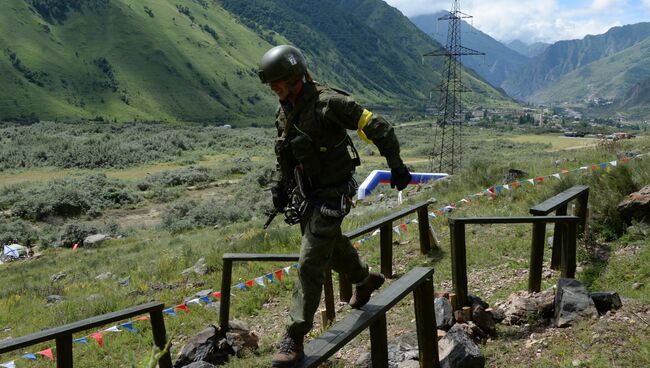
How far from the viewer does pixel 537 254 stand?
18.5 feet

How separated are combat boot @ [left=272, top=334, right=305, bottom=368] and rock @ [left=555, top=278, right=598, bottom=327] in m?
2.40

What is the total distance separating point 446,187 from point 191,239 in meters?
7.82

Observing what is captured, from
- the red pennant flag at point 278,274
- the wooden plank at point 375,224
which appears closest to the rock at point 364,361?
the wooden plank at point 375,224

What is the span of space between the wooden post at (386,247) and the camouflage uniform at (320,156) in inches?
116

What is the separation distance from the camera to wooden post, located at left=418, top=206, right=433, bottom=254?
812cm

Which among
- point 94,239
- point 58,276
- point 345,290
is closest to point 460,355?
point 345,290

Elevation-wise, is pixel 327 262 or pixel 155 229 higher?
pixel 327 262

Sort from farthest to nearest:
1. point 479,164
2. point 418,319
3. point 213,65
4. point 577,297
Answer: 1. point 213,65
2. point 479,164
3. point 577,297
4. point 418,319

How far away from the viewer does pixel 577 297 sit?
4.71 meters

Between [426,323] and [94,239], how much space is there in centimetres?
1782

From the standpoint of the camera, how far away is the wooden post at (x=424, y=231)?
320 inches

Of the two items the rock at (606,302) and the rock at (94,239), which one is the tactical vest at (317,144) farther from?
the rock at (94,239)

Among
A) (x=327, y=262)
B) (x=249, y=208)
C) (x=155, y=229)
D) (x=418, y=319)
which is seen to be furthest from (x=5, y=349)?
(x=249, y=208)

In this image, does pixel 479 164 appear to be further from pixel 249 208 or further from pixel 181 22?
pixel 181 22
